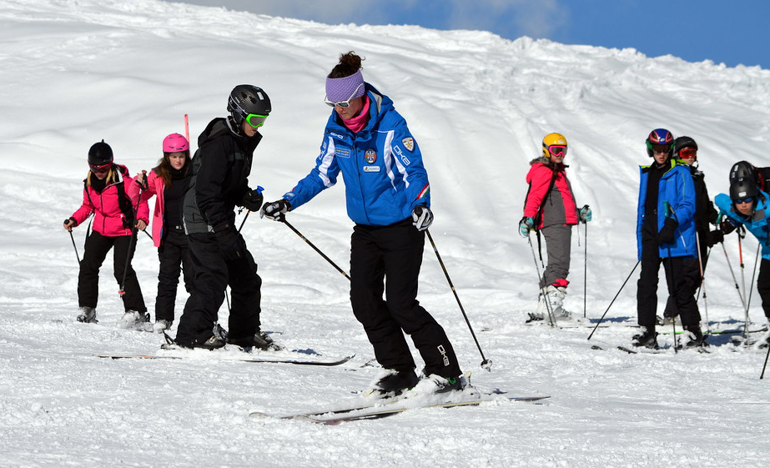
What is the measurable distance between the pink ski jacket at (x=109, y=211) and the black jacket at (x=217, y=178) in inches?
90.0

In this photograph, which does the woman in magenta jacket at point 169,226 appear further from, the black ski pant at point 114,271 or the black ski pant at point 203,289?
the black ski pant at point 203,289

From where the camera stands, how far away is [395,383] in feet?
16.0

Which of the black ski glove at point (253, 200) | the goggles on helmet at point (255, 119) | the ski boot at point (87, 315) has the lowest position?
the ski boot at point (87, 315)

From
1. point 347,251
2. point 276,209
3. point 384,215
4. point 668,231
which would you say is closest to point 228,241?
point 276,209

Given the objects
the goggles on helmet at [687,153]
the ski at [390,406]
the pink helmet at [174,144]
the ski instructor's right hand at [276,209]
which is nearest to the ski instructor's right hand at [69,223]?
the pink helmet at [174,144]

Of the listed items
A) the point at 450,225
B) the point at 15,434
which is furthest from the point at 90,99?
the point at 15,434

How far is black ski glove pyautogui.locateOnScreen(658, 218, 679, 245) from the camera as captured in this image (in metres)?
7.74

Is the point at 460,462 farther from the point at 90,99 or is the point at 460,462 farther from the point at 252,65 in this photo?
the point at 252,65

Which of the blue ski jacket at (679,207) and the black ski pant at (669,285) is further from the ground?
the blue ski jacket at (679,207)

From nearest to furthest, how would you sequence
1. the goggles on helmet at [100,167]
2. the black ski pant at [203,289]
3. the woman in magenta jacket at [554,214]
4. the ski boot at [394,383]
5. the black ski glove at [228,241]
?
the ski boot at [394,383]
the black ski glove at [228,241]
the black ski pant at [203,289]
the goggles on helmet at [100,167]
the woman in magenta jacket at [554,214]

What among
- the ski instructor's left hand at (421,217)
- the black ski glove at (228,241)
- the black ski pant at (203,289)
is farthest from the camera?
the black ski pant at (203,289)

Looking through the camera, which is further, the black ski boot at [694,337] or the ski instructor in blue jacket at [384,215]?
the black ski boot at [694,337]

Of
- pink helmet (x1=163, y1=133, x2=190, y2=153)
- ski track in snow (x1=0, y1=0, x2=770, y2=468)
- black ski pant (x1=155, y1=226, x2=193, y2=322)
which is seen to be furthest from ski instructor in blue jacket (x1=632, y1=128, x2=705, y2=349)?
black ski pant (x1=155, y1=226, x2=193, y2=322)

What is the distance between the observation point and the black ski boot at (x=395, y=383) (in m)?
4.82
